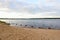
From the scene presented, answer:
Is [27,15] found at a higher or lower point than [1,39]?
higher

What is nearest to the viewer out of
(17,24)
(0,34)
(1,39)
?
(1,39)

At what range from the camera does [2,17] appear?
17.1 feet

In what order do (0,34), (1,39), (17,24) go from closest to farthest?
(1,39)
(0,34)
(17,24)

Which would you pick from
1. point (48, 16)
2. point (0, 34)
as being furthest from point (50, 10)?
point (0, 34)

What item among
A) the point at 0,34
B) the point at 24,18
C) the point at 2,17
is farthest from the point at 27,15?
the point at 0,34

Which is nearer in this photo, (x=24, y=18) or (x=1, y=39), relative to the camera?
(x=1, y=39)

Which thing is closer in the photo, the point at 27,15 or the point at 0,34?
the point at 0,34

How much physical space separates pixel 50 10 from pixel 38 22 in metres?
0.56

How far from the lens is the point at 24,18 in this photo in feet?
17.0

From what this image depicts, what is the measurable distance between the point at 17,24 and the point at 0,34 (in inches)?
64.6

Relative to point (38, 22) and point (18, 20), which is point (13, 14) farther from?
point (38, 22)

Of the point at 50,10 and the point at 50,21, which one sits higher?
the point at 50,10

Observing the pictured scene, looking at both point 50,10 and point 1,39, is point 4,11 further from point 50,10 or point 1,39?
point 1,39

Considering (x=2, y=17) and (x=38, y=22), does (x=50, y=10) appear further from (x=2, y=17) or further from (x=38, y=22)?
(x=2, y=17)
